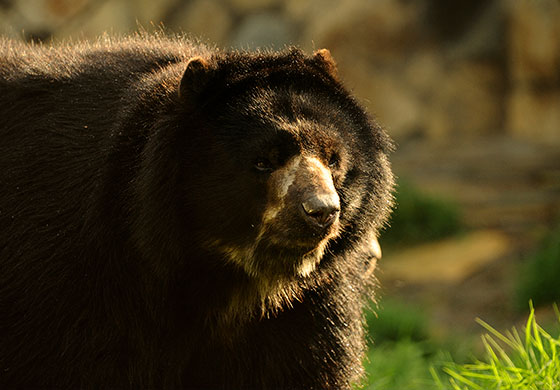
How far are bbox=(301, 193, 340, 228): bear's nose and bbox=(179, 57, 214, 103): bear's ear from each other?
63 centimetres

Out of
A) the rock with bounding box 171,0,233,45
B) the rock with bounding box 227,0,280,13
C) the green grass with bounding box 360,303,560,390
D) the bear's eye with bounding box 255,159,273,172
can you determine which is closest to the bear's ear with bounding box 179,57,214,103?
the bear's eye with bounding box 255,159,273,172

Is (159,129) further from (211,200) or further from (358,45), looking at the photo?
(358,45)

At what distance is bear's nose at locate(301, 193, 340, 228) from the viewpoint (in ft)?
10.5

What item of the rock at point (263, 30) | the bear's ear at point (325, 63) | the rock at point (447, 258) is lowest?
the rock at point (447, 258)

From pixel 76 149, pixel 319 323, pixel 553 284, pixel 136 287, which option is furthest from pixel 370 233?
pixel 553 284

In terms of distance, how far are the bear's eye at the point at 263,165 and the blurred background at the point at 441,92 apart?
565 centimetres

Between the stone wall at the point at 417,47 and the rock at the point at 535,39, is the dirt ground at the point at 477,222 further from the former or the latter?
the rock at the point at 535,39

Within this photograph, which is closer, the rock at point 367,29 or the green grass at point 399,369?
the green grass at point 399,369

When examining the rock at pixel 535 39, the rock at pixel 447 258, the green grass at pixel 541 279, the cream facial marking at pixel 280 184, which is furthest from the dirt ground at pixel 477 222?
the cream facial marking at pixel 280 184

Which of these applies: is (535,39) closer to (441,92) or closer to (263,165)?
(441,92)

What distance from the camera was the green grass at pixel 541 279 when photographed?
24.7 feet

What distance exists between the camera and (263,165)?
3.38 meters

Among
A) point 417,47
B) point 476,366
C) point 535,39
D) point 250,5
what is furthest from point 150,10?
point 476,366

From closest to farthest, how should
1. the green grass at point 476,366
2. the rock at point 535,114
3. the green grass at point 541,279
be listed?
the green grass at point 476,366 < the green grass at point 541,279 < the rock at point 535,114
